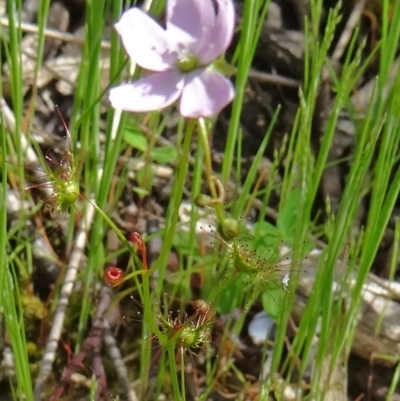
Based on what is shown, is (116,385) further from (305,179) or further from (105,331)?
(305,179)

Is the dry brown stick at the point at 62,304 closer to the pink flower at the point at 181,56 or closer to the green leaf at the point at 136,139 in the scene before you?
the green leaf at the point at 136,139

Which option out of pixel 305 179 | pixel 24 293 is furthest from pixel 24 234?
pixel 305 179

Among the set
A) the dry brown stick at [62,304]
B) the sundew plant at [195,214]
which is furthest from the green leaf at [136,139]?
the dry brown stick at [62,304]

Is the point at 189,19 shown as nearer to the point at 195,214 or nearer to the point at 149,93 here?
the point at 149,93

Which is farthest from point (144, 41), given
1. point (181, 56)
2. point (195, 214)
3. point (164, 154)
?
point (164, 154)

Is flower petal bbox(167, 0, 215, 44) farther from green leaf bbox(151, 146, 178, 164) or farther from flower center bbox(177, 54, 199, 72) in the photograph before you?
green leaf bbox(151, 146, 178, 164)

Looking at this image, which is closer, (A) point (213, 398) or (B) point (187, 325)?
(B) point (187, 325)

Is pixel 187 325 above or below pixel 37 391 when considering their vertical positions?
above
